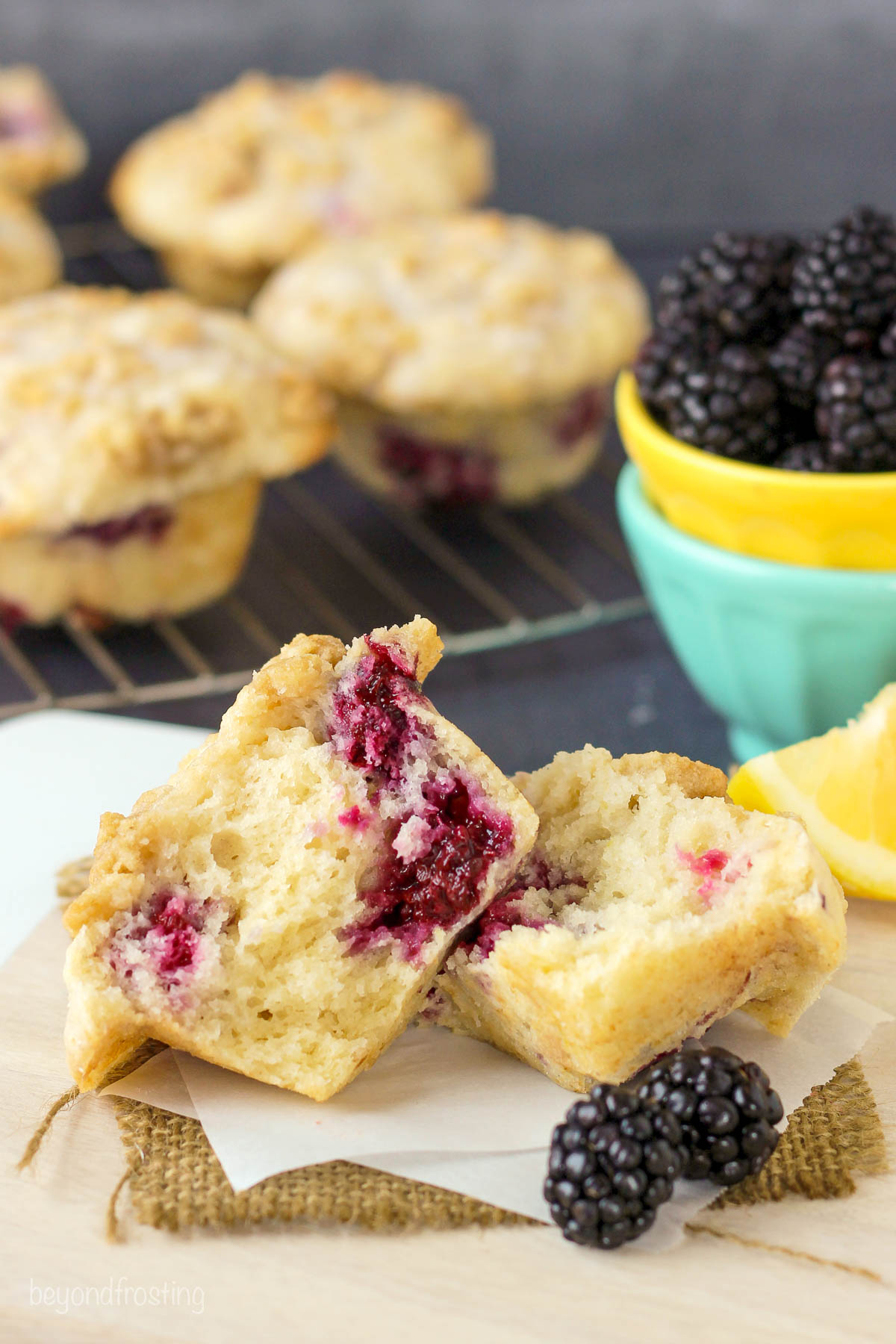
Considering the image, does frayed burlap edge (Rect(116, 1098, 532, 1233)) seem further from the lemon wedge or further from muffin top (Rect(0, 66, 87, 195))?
muffin top (Rect(0, 66, 87, 195))

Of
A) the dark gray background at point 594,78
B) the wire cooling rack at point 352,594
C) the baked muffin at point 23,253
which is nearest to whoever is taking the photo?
the wire cooling rack at point 352,594

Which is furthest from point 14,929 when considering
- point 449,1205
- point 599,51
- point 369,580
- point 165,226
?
point 599,51

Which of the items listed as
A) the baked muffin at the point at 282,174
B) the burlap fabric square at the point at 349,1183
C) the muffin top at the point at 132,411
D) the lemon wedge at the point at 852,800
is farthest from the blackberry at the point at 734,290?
the baked muffin at the point at 282,174

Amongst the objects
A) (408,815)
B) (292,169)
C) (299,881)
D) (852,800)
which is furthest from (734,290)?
(292,169)

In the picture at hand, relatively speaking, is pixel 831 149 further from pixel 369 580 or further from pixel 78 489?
pixel 78 489

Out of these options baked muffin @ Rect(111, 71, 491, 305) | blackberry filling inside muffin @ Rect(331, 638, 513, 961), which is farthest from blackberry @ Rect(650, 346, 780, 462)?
baked muffin @ Rect(111, 71, 491, 305)

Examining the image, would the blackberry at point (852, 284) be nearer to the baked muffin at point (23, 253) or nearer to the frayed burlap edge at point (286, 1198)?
the frayed burlap edge at point (286, 1198)

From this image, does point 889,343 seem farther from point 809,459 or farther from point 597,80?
point 597,80

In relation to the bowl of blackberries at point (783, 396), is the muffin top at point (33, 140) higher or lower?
lower
